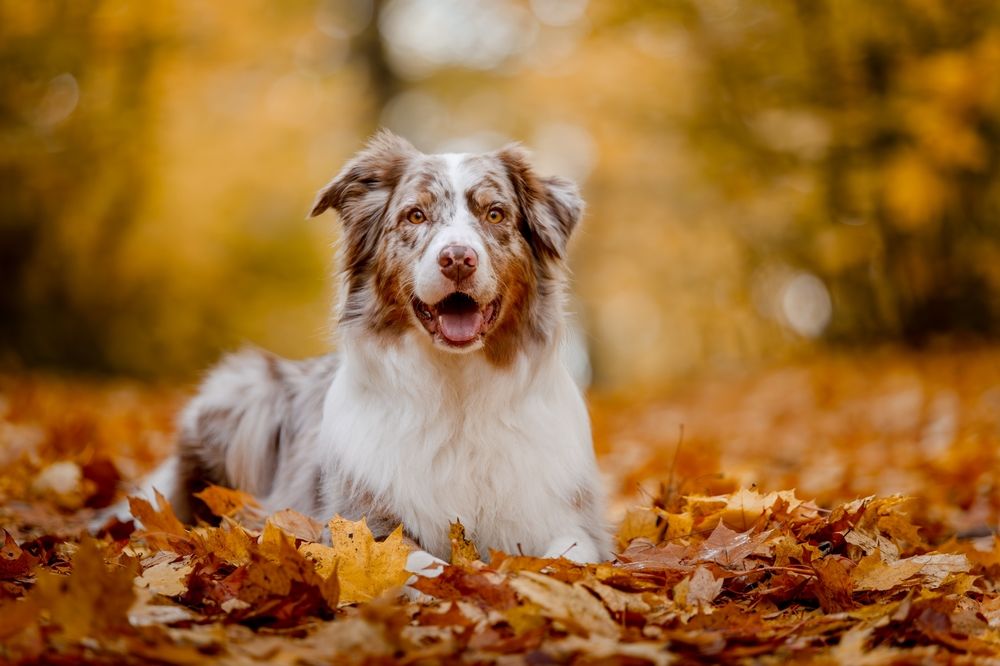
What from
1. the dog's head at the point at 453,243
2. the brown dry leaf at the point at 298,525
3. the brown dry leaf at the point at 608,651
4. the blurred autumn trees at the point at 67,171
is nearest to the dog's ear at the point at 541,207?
the dog's head at the point at 453,243

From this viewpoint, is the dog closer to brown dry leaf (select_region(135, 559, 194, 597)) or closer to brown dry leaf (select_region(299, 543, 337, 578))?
brown dry leaf (select_region(299, 543, 337, 578))

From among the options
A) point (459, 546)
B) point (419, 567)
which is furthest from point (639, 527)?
point (419, 567)

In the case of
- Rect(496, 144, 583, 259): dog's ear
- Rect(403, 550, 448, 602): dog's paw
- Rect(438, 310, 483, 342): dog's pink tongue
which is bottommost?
Rect(403, 550, 448, 602): dog's paw

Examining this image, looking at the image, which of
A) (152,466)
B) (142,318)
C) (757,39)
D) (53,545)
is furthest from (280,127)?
(53,545)

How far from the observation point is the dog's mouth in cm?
335

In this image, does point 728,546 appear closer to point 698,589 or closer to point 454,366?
point 698,589

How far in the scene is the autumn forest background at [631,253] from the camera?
110 inches

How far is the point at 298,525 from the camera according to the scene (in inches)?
131

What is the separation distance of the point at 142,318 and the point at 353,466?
40.0ft

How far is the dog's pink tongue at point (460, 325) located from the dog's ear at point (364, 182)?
614mm

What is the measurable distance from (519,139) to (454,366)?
309 inches

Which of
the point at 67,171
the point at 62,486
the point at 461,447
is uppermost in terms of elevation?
the point at 67,171

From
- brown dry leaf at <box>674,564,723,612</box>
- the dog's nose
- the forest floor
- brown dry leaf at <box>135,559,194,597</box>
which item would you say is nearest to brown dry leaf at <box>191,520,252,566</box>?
the forest floor

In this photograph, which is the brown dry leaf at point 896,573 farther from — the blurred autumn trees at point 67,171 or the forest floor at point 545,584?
the blurred autumn trees at point 67,171
